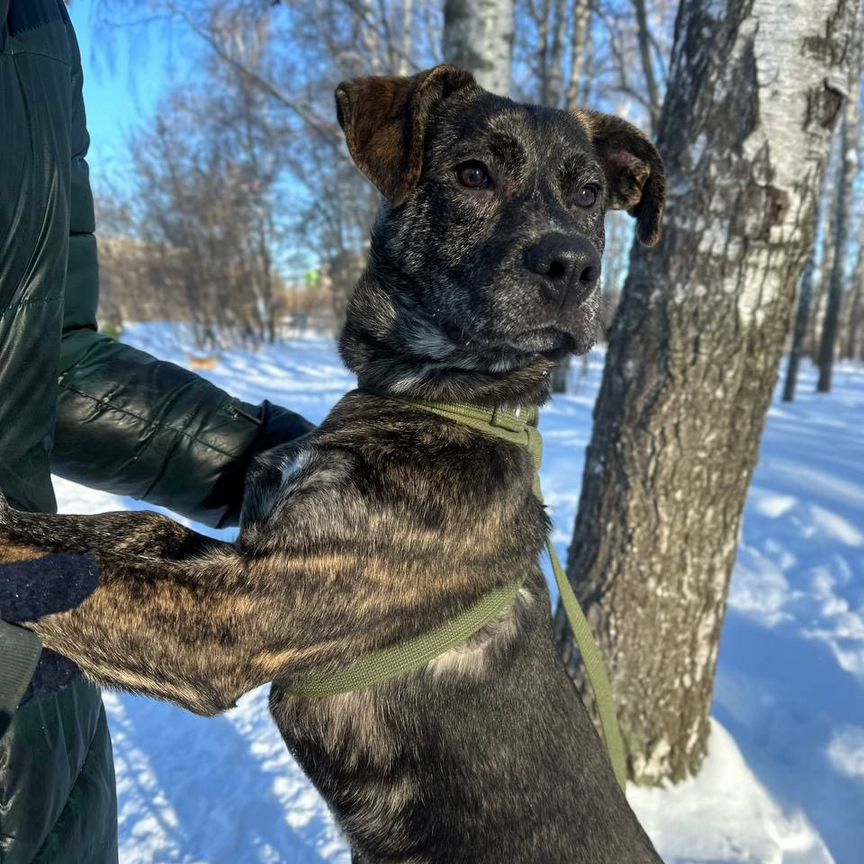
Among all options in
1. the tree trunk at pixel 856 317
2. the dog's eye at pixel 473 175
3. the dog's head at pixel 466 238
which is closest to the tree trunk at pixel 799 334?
the dog's head at pixel 466 238

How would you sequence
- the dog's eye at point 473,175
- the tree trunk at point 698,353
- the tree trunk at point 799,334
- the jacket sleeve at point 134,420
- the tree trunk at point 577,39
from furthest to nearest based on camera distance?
the tree trunk at point 799,334 → the tree trunk at point 577,39 → the tree trunk at point 698,353 → the dog's eye at point 473,175 → the jacket sleeve at point 134,420

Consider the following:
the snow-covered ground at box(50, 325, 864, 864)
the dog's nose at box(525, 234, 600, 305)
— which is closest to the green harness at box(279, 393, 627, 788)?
the dog's nose at box(525, 234, 600, 305)

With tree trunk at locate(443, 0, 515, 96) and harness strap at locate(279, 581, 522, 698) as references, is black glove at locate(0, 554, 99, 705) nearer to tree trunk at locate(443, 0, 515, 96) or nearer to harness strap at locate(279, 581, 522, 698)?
harness strap at locate(279, 581, 522, 698)

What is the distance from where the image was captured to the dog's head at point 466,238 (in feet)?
7.09

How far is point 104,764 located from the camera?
1.91m

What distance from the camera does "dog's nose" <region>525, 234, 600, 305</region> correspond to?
2.10 m

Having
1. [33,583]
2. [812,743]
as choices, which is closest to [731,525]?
[812,743]

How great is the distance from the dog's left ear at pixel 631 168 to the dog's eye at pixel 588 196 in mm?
256

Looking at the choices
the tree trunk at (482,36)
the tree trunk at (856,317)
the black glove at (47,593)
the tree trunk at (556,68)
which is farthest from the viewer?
the tree trunk at (856,317)

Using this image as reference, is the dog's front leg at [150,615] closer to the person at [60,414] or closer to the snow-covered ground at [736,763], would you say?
the person at [60,414]

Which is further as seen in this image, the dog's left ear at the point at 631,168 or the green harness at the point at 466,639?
the dog's left ear at the point at 631,168

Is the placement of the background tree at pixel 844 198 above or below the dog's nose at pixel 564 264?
above

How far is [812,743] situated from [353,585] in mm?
3107

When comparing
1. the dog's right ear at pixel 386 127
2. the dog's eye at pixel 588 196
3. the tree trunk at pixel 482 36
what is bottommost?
the dog's eye at pixel 588 196
